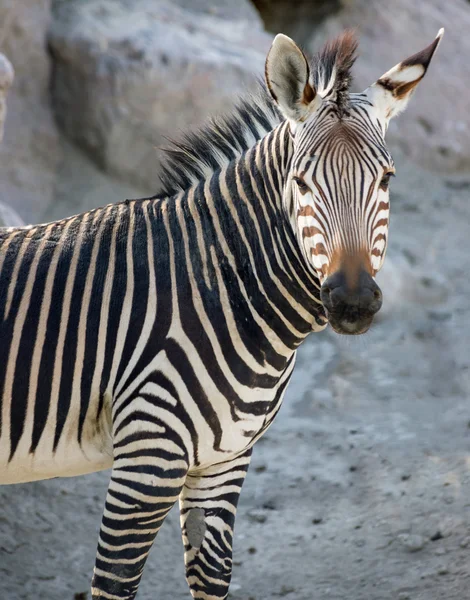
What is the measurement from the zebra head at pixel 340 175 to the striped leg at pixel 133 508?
3.39 ft

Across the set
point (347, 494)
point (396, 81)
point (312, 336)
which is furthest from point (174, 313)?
point (312, 336)

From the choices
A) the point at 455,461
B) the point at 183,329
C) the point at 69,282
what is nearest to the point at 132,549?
the point at 183,329

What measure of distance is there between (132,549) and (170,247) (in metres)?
1.45

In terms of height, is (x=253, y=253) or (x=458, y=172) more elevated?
(x=458, y=172)

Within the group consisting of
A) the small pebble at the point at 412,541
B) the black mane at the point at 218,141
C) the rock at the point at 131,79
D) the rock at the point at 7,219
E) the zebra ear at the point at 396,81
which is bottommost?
the small pebble at the point at 412,541

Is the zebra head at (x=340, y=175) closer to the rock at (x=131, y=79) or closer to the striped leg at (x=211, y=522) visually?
the striped leg at (x=211, y=522)

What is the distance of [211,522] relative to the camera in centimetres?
421

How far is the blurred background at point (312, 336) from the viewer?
5594 millimetres

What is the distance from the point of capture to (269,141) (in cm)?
394

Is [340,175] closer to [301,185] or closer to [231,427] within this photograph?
[301,185]

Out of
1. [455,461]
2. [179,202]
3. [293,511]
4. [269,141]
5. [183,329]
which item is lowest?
[293,511]

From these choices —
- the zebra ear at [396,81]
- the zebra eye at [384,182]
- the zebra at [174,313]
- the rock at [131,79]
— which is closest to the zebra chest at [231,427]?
the zebra at [174,313]

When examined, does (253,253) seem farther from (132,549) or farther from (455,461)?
(455,461)

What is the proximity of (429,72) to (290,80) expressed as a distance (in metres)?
8.83
